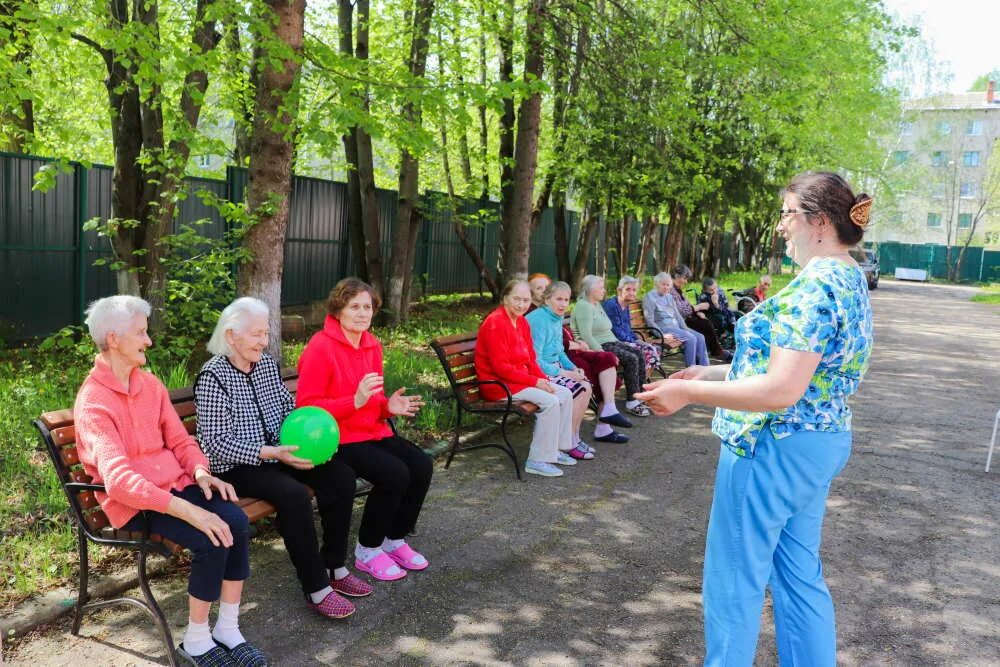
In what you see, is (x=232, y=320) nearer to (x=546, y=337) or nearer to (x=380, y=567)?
(x=380, y=567)

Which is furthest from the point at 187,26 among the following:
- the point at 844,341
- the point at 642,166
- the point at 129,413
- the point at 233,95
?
the point at 642,166

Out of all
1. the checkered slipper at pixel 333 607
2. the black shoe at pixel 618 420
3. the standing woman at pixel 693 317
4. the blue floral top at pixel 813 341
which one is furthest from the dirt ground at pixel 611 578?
the standing woman at pixel 693 317

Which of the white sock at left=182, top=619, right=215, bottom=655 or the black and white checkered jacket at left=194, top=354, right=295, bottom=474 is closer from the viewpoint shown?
the white sock at left=182, top=619, right=215, bottom=655

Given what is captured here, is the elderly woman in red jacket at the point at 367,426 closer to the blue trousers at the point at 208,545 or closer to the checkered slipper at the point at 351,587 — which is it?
the checkered slipper at the point at 351,587

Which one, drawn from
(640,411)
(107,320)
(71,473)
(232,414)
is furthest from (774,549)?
(640,411)

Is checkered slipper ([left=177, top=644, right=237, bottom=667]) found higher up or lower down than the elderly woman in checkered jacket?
lower down

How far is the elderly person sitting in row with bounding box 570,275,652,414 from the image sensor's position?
8.32 metres

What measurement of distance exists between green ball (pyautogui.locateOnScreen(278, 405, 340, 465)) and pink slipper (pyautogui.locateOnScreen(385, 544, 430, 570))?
717mm

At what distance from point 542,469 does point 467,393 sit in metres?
0.83

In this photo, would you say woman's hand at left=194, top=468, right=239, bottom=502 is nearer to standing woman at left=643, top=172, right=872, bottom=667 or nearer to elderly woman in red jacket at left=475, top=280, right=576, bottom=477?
standing woman at left=643, top=172, right=872, bottom=667

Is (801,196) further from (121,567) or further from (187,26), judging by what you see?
(187,26)

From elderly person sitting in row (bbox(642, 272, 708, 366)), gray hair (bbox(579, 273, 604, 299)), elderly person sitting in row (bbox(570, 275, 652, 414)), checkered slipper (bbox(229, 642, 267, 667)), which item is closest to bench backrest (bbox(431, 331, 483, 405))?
elderly person sitting in row (bbox(570, 275, 652, 414))

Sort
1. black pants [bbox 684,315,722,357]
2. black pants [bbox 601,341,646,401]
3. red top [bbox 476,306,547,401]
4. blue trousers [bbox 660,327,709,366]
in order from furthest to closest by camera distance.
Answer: black pants [bbox 684,315,722,357] → blue trousers [bbox 660,327,709,366] → black pants [bbox 601,341,646,401] → red top [bbox 476,306,547,401]

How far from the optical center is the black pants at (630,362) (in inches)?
332
